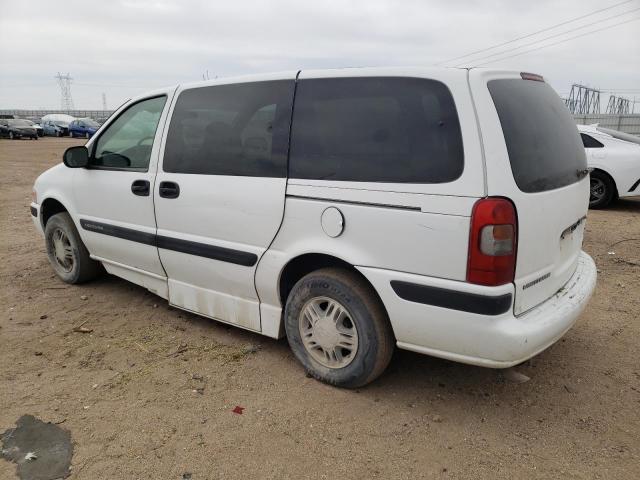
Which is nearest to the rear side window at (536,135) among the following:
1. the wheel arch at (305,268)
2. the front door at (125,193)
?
the wheel arch at (305,268)

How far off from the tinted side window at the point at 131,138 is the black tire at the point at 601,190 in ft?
24.1

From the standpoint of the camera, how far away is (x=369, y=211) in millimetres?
2682

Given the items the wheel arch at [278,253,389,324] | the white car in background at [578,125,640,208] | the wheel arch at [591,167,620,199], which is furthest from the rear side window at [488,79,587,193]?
the wheel arch at [591,167,620,199]

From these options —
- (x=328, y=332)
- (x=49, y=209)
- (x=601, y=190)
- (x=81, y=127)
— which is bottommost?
(x=328, y=332)

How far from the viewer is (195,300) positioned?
12.2 ft

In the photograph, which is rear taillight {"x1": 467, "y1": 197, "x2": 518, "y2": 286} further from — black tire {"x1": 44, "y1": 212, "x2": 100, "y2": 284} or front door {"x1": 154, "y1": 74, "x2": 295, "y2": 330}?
black tire {"x1": 44, "y1": 212, "x2": 100, "y2": 284}

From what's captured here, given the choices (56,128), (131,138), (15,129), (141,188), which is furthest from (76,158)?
(56,128)

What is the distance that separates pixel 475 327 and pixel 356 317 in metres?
0.67

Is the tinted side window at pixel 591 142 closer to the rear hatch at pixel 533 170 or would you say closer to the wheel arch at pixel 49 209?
the rear hatch at pixel 533 170

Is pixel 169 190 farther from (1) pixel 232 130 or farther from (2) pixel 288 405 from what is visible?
(2) pixel 288 405

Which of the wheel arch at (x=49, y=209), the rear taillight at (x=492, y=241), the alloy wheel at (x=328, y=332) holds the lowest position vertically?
the alloy wheel at (x=328, y=332)

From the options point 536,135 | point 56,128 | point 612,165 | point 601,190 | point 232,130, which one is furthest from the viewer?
point 56,128

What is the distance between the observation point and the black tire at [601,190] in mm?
8562

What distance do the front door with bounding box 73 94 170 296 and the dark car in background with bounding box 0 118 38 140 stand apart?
3597 centimetres
